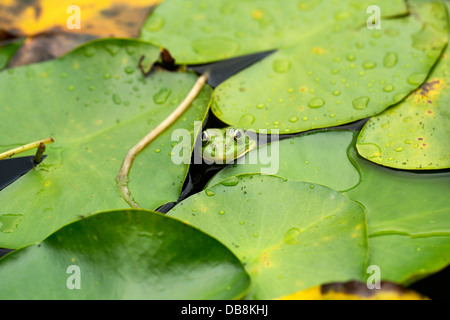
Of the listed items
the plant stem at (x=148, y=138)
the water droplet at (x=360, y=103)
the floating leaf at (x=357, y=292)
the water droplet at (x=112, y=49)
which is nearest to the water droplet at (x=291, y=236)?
the floating leaf at (x=357, y=292)

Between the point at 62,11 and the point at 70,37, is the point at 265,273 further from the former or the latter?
the point at 62,11

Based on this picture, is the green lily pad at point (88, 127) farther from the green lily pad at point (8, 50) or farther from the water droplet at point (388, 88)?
the water droplet at point (388, 88)

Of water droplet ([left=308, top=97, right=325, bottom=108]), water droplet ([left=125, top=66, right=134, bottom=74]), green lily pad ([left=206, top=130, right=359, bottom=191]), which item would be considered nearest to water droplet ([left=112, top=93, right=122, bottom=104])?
water droplet ([left=125, top=66, right=134, bottom=74])

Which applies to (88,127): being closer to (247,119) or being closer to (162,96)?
A: (162,96)

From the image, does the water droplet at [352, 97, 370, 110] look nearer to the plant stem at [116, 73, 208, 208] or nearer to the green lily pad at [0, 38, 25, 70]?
the plant stem at [116, 73, 208, 208]

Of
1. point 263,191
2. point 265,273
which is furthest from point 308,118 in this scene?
point 265,273

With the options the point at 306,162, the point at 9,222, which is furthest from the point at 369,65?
the point at 9,222
